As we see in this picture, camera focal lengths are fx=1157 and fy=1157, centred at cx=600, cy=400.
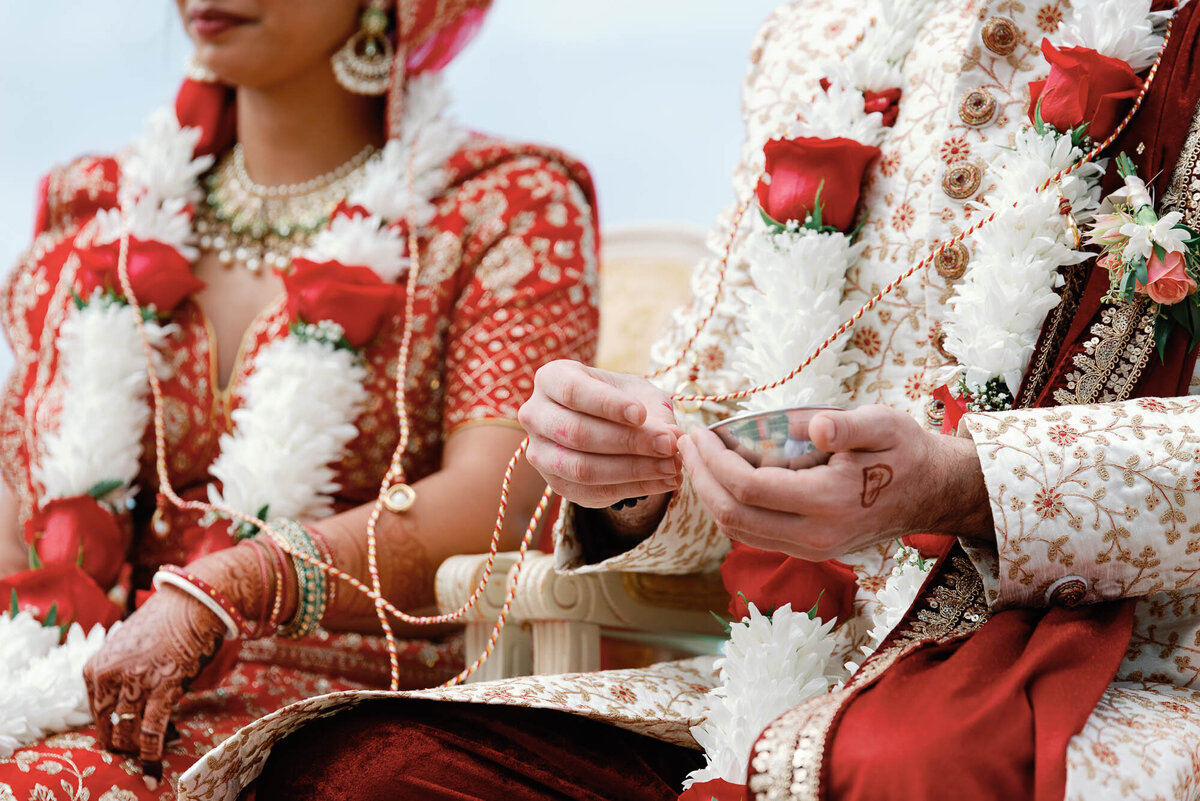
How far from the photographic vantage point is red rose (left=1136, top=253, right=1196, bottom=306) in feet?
3.20

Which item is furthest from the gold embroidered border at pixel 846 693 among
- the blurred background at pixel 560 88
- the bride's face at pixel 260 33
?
the blurred background at pixel 560 88

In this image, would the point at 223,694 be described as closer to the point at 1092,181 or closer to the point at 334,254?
the point at 334,254

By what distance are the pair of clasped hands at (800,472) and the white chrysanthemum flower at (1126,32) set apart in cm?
45

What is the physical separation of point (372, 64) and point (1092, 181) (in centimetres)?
114

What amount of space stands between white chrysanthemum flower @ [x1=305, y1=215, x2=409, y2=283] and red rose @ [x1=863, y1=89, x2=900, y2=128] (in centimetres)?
74

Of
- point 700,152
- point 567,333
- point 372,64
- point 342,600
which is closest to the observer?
point 342,600

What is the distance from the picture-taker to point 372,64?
1826 millimetres

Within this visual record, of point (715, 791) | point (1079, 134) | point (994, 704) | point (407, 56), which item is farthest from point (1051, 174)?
point (407, 56)


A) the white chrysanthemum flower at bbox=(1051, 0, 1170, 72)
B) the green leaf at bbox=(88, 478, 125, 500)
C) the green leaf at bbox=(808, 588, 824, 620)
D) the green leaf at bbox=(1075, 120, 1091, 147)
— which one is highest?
the white chrysanthemum flower at bbox=(1051, 0, 1170, 72)

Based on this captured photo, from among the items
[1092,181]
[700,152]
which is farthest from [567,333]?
[700,152]

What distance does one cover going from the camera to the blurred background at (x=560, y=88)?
3.11m

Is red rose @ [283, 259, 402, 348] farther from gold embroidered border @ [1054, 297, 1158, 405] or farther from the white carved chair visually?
gold embroidered border @ [1054, 297, 1158, 405]

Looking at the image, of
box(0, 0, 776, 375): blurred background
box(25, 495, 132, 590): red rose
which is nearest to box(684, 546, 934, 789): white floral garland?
box(25, 495, 132, 590): red rose

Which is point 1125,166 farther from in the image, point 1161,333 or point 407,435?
point 407,435
